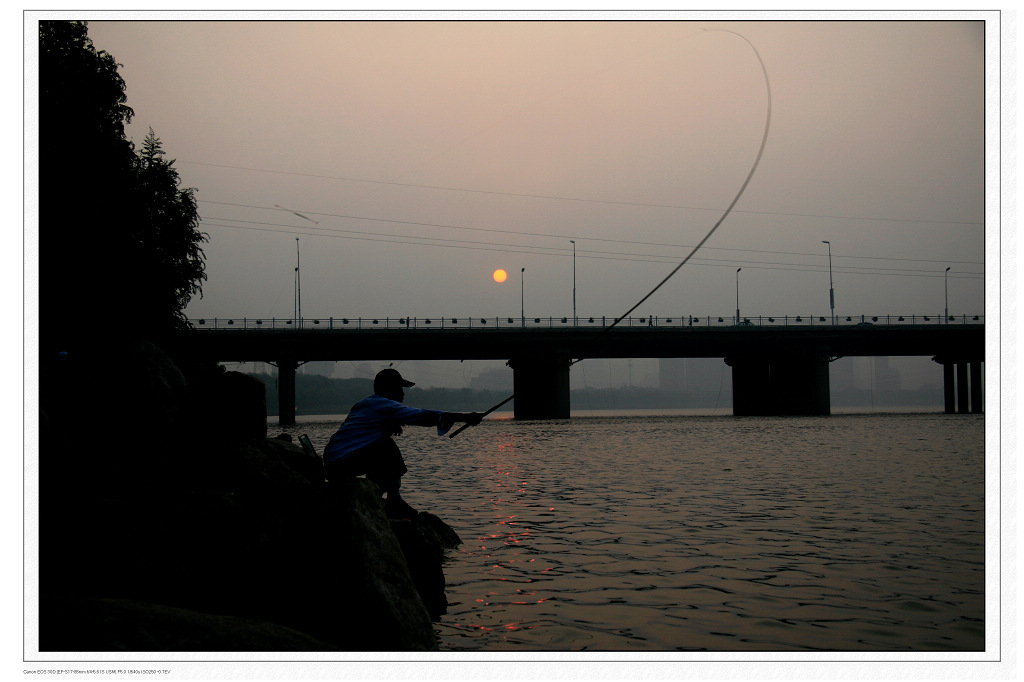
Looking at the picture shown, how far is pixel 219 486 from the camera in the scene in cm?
928

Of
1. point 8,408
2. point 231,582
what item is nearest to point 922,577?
point 231,582

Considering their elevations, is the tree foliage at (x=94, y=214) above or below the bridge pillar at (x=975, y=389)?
above

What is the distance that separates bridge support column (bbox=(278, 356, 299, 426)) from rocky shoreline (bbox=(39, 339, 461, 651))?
7892cm

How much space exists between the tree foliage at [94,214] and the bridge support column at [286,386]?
54.9 m

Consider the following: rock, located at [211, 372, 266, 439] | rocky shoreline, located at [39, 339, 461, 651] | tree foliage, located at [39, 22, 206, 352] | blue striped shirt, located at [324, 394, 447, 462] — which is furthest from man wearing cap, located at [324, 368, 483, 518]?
tree foliage, located at [39, 22, 206, 352]

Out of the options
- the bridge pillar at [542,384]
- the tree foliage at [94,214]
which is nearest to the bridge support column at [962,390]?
the bridge pillar at [542,384]

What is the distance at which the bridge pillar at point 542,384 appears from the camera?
86250mm

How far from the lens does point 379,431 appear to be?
9.45 metres

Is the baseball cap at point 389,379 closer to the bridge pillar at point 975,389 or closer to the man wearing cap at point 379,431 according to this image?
the man wearing cap at point 379,431

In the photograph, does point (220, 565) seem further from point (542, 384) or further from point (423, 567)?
point (542, 384)

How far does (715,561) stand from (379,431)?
419cm

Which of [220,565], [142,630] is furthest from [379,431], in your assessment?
[142,630]

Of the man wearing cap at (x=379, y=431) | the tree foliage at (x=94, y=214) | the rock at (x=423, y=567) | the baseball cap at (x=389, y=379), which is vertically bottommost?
the rock at (x=423, y=567)
